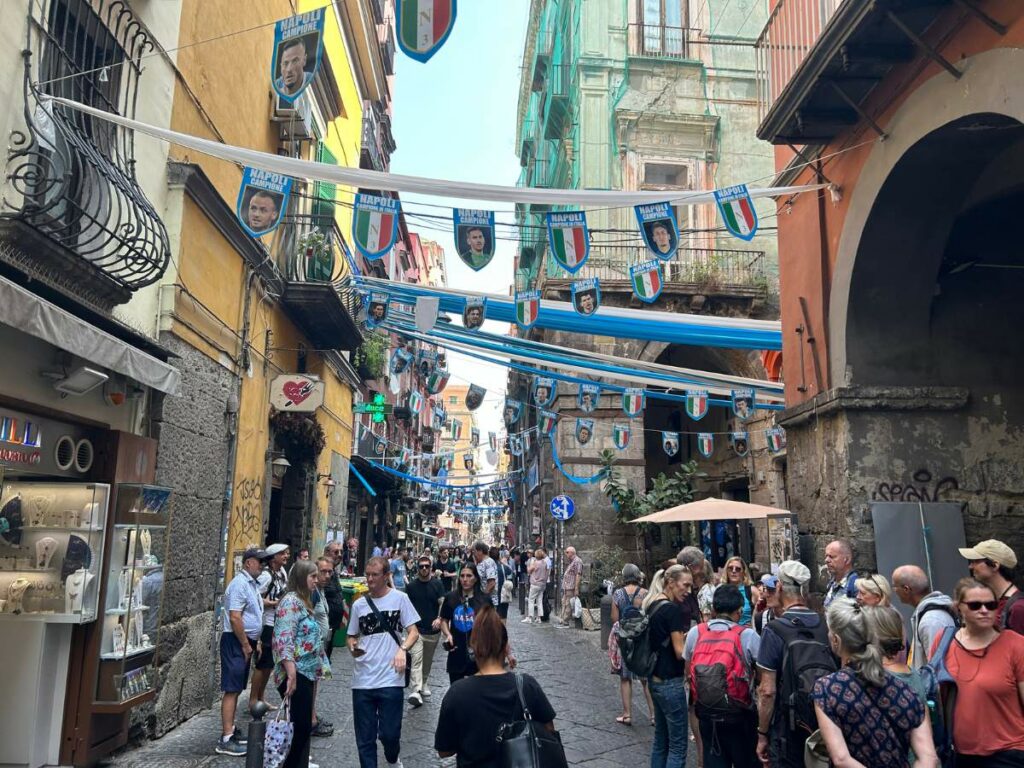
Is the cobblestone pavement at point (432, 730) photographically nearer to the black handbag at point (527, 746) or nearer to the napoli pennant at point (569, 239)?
the black handbag at point (527, 746)

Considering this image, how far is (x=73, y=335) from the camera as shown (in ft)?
16.2

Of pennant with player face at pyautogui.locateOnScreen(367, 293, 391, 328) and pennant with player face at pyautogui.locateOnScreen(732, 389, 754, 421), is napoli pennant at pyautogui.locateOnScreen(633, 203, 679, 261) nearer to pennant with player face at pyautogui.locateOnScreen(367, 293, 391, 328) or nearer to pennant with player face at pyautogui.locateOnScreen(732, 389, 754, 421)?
pennant with player face at pyautogui.locateOnScreen(367, 293, 391, 328)

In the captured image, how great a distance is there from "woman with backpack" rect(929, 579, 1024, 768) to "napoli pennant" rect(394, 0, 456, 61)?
442 centimetres

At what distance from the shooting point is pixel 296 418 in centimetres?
1152

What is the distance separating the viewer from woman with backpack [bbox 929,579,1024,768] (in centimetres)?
362

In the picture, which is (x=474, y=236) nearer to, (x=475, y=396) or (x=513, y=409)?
(x=475, y=396)

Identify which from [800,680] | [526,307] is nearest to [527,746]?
[800,680]

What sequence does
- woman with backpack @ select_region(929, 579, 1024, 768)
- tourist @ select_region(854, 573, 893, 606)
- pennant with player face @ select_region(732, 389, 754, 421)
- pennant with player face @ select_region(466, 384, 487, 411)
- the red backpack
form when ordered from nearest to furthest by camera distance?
woman with backpack @ select_region(929, 579, 1024, 768) → tourist @ select_region(854, 573, 893, 606) → the red backpack → pennant with player face @ select_region(732, 389, 754, 421) → pennant with player face @ select_region(466, 384, 487, 411)

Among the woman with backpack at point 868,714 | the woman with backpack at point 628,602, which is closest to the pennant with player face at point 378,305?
the woman with backpack at point 628,602

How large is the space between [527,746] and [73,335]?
11.9ft

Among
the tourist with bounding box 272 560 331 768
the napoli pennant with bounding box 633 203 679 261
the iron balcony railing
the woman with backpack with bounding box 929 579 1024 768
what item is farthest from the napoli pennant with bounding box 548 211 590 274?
the woman with backpack with bounding box 929 579 1024 768

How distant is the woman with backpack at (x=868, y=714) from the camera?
313cm

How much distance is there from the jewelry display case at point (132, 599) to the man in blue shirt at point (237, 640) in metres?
0.56

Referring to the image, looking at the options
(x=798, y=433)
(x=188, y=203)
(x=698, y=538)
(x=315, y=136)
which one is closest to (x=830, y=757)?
(x=798, y=433)
